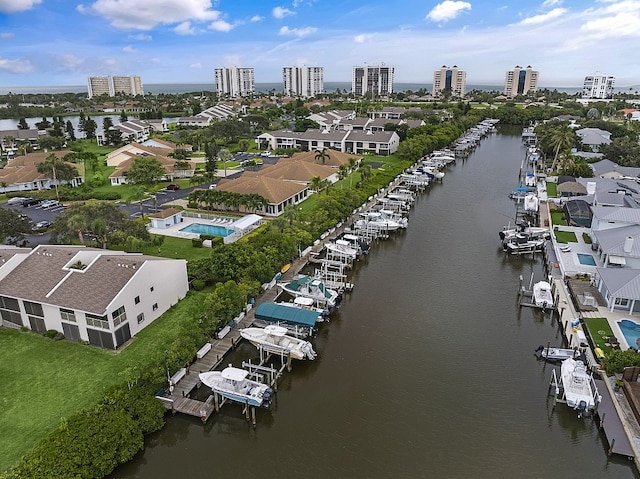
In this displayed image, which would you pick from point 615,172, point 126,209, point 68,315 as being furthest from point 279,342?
point 615,172

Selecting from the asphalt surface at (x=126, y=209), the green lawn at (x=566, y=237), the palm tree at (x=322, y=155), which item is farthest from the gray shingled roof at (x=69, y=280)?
the palm tree at (x=322, y=155)

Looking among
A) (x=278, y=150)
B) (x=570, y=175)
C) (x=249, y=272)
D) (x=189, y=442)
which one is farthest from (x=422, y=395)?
(x=278, y=150)

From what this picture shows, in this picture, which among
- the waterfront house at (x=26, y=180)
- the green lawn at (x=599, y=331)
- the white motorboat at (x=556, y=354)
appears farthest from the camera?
the waterfront house at (x=26, y=180)

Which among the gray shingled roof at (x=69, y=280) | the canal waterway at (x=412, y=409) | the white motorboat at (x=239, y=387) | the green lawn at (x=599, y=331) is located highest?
the gray shingled roof at (x=69, y=280)

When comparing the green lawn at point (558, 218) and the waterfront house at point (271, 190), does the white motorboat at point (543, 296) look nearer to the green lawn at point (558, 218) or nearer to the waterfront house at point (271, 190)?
the green lawn at point (558, 218)

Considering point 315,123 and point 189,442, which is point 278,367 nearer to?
point 189,442

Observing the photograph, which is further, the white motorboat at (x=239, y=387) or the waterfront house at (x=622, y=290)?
the waterfront house at (x=622, y=290)

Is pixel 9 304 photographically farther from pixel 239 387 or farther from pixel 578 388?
pixel 578 388
